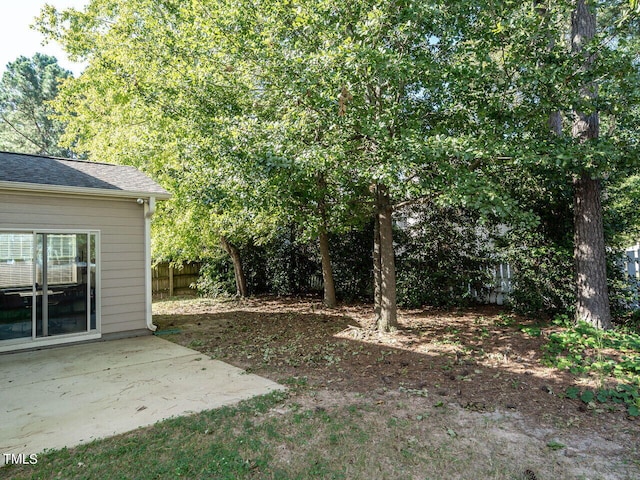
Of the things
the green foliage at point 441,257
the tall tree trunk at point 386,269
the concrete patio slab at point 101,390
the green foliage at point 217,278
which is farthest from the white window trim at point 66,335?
the green foliage at point 441,257

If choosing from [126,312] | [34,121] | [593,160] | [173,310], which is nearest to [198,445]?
[126,312]

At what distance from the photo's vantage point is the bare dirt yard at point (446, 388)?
282 cm

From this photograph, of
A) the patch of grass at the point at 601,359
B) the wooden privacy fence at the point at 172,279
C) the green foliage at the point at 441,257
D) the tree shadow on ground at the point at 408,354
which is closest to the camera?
the patch of grass at the point at 601,359

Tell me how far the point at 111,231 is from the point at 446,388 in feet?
19.8

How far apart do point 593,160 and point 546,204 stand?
1.68 meters

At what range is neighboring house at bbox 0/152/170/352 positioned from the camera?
20.2 feet

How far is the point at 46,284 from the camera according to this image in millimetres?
6387

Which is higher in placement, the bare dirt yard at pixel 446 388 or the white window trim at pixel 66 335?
the white window trim at pixel 66 335

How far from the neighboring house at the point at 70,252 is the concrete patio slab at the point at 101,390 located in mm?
561

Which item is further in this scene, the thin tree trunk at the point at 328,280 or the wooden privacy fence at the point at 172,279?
the wooden privacy fence at the point at 172,279

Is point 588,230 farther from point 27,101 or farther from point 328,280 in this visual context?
point 27,101

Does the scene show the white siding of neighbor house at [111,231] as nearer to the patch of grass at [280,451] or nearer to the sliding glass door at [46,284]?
the sliding glass door at [46,284]

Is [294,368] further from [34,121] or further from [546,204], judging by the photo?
[34,121]

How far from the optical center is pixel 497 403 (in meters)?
3.76
